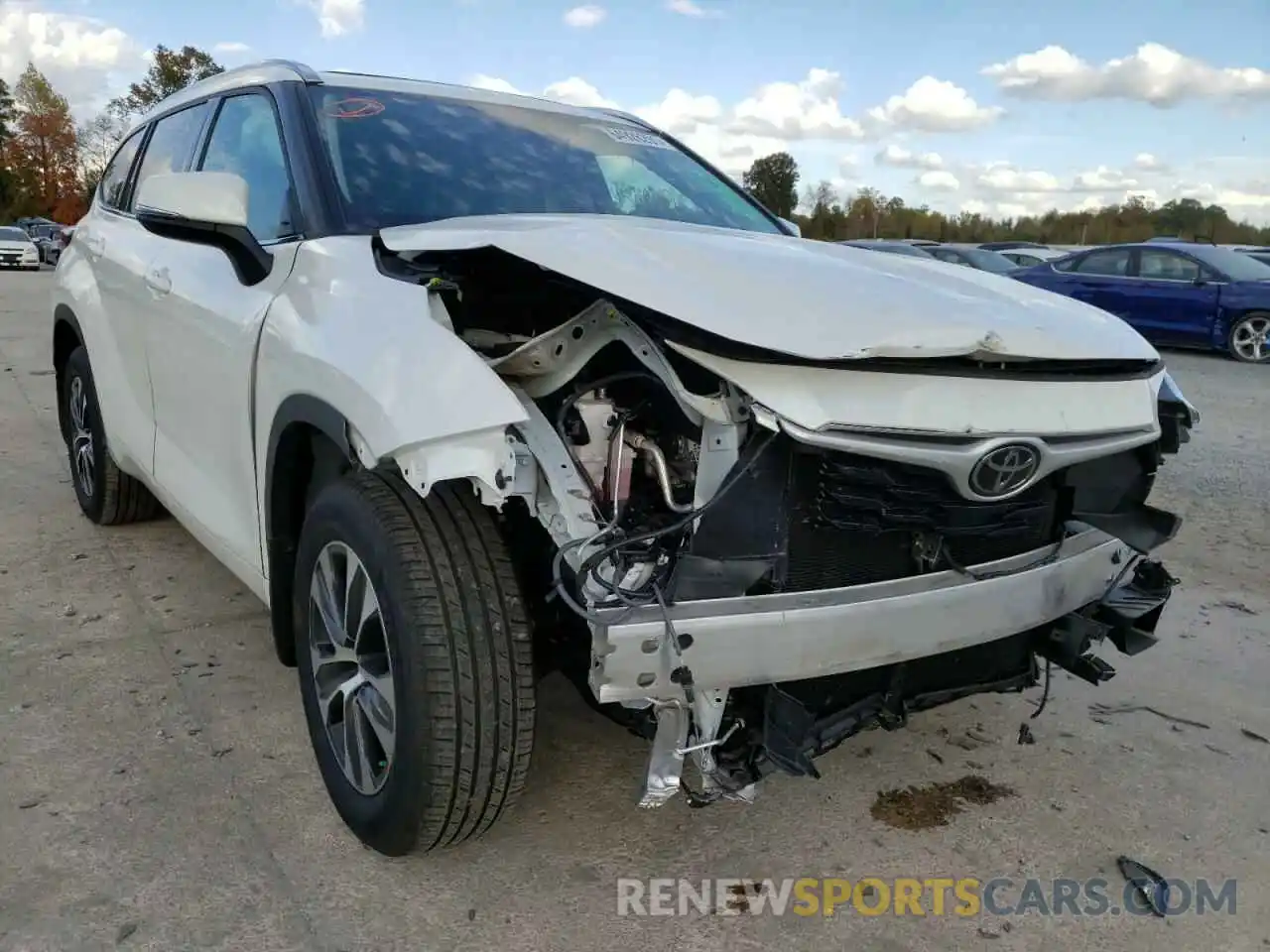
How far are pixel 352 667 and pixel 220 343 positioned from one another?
3.30 feet

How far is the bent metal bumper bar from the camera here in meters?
1.81

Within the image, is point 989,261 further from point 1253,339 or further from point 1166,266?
point 1253,339

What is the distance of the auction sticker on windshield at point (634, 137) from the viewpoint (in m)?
3.66

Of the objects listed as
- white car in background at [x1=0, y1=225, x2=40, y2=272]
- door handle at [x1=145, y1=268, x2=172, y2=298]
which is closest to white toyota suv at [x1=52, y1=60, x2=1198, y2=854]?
door handle at [x1=145, y1=268, x2=172, y2=298]

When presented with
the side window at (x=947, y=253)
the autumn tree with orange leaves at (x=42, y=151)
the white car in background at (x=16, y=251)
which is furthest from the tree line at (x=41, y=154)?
the side window at (x=947, y=253)

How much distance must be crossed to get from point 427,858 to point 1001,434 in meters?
1.59

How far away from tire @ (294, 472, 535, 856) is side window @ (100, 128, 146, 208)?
9.36 ft

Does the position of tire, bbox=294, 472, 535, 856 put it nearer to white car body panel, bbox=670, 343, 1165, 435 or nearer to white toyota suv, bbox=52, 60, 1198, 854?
white toyota suv, bbox=52, 60, 1198, 854

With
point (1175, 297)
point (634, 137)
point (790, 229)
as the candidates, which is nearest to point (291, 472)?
point (634, 137)

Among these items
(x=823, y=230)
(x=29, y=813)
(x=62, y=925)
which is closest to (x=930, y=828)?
(x=62, y=925)

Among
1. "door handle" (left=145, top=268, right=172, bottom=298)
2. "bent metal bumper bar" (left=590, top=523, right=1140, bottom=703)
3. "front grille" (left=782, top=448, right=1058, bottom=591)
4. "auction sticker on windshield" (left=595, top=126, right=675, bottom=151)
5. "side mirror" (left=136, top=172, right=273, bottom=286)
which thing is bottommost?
"bent metal bumper bar" (left=590, top=523, right=1140, bottom=703)

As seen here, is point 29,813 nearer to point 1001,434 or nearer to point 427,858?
point 427,858

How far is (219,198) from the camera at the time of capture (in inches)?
98.7

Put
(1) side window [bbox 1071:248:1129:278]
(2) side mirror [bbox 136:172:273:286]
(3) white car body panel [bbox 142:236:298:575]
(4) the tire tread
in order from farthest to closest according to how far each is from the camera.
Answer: (1) side window [bbox 1071:248:1129:278], (3) white car body panel [bbox 142:236:298:575], (2) side mirror [bbox 136:172:273:286], (4) the tire tread
